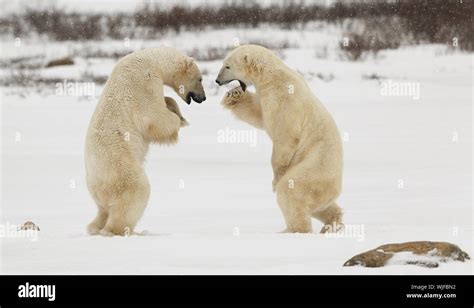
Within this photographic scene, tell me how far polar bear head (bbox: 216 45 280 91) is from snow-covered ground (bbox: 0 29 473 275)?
1.03 meters

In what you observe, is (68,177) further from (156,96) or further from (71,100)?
(71,100)

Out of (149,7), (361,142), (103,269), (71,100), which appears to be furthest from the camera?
(149,7)

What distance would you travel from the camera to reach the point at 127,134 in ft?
18.4

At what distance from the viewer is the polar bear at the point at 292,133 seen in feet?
18.7

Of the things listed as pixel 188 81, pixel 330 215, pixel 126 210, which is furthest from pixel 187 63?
pixel 330 215

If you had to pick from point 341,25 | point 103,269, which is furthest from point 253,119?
point 341,25

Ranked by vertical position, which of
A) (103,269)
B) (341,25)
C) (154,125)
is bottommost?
(103,269)

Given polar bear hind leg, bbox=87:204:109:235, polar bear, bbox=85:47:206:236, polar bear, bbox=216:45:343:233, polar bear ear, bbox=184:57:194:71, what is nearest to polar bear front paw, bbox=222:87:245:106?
polar bear, bbox=216:45:343:233

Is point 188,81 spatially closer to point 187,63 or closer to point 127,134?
point 187,63

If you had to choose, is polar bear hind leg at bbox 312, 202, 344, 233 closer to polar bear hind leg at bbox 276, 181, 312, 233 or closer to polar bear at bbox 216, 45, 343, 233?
polar bear at bbox 216, 45, 343, 233

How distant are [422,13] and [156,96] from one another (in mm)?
15055

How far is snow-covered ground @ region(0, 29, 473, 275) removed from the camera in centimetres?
470

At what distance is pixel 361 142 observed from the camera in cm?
1284

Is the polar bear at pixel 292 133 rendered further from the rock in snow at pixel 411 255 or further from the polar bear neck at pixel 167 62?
the rock in snow at pixel 411 255
